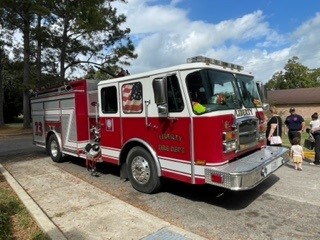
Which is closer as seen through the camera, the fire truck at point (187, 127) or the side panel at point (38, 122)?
the fire truck at point (187, 127)

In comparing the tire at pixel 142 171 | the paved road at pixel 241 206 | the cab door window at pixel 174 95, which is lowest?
the paved road at pixel 241 206

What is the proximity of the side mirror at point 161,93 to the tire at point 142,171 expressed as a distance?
3.76 ft

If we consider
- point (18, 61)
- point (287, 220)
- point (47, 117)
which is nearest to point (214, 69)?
point (287, 220)

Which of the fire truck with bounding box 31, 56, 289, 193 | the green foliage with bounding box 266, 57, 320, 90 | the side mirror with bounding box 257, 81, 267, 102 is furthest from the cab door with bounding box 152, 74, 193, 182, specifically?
the green foliage with bounding box 266, 57, 320, 90

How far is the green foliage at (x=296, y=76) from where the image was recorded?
228 ft

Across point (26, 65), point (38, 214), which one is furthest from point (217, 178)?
point (26, 65)

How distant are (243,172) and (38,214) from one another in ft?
10.9

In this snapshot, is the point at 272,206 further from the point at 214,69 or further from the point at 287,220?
the point at 214,69

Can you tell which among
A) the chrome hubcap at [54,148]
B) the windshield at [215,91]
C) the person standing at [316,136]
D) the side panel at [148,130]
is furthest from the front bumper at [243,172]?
the chrome hubcap at [54,148]

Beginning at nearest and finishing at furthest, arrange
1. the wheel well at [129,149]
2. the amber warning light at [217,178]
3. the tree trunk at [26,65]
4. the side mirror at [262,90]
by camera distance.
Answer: the amber warning light at [217,178] → the wheel well at [129,149] → the side mirror at [262,90] → the tree trunk at [26,65]

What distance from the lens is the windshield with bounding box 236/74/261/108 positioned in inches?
259

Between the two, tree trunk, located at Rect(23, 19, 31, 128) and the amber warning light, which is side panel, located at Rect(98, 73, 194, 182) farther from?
tree trunk, located at Rect(23, 19, 31, 128)

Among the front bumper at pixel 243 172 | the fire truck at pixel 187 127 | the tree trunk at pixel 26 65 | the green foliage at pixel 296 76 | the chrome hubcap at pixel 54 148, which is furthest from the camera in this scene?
the green foliage at pixel 296 76

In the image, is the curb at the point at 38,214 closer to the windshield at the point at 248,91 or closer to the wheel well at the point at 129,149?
the wheel well at the point at 129,149
